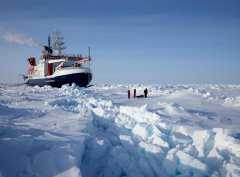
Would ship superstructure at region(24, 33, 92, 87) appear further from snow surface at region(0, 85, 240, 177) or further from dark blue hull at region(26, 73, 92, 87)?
snow surface at region(0, 85, 240, 177)

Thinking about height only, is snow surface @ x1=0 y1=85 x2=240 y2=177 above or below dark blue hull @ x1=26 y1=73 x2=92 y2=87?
below

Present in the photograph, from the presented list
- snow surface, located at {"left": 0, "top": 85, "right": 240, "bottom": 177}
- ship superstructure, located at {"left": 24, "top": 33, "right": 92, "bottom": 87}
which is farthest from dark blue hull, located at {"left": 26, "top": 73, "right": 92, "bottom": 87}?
snow surface, located at {"left": 0, "top": 85, "right": 240, "bottom": 177}

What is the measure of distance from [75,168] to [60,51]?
31477 millimetres

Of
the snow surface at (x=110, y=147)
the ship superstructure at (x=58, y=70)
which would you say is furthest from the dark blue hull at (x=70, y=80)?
the snow surface at (x=110, y=147)

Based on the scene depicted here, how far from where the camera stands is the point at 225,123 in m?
9.01

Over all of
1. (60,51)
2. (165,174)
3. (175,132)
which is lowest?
(165,174)

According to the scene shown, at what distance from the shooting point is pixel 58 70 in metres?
29.9

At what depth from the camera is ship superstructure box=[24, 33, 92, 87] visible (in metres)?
29.2

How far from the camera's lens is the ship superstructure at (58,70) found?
29156 millimetres

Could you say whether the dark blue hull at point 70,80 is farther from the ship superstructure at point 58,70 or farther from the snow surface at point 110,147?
the snow surface at point 110,147

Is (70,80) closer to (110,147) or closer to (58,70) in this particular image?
(58,70)

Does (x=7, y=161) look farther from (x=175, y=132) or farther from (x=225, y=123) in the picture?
(x=225, y=123)

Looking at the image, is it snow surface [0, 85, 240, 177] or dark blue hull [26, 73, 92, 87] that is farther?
dark blue hull [26, 73, 92, 87]

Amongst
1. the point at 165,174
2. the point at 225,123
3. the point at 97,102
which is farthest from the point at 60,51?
the point at 165,174
